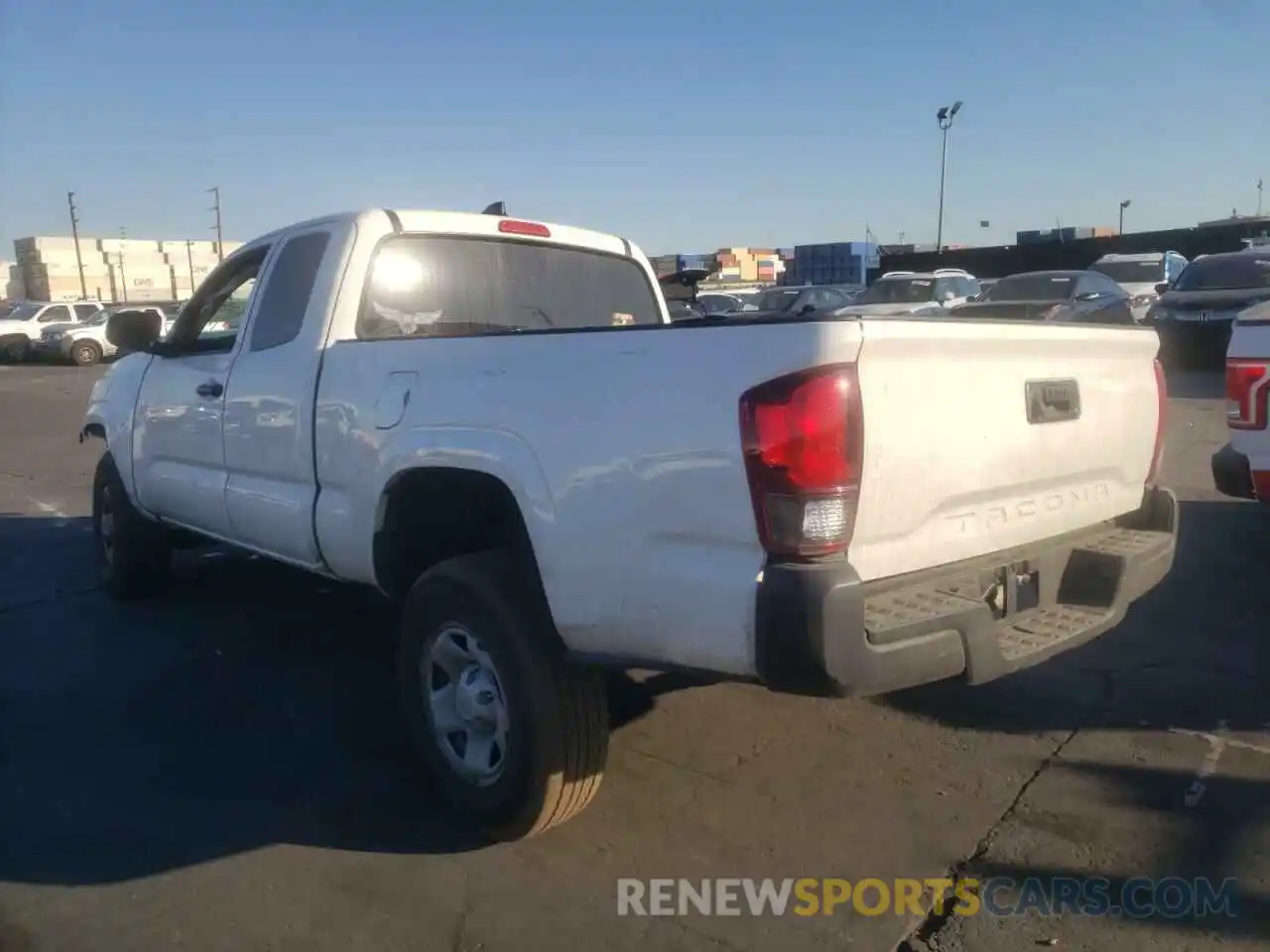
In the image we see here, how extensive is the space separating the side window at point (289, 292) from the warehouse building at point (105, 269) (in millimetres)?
70396

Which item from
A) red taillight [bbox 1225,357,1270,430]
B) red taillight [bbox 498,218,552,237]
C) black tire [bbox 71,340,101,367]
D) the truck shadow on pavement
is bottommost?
black tire [bbox 71,340,101,367]

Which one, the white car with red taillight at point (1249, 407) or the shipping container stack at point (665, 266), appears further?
the shipping container stack at point (665, 266)

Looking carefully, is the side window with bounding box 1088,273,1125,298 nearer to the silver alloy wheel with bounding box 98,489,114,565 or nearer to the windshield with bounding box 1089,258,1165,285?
the windshield with bounding box 1089,258,1165,285

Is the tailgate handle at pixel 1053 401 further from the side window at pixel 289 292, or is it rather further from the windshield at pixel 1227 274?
the windshield at pixel 1227 274

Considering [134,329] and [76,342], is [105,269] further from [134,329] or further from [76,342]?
[134,329]

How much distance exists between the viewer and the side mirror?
5.49m

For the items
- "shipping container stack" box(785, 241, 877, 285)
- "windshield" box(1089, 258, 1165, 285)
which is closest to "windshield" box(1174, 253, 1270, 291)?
"windshield" box(1089, 258, 1165, 285)

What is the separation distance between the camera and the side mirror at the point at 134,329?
5.49 m

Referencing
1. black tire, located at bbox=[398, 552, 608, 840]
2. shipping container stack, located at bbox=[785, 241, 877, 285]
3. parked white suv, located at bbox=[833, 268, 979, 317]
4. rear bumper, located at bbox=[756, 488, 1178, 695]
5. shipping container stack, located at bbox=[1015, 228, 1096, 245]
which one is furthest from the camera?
shipping container stack, located at bbox=[1015, 228, 1096, 245]

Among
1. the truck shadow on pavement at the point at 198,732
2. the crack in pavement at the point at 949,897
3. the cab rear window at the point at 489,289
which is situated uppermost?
the cab rear window at the point at 489,289

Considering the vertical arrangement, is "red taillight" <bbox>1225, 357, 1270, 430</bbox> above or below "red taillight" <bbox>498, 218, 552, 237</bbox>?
below

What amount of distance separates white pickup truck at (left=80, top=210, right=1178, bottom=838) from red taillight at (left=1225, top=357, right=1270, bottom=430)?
1653mm

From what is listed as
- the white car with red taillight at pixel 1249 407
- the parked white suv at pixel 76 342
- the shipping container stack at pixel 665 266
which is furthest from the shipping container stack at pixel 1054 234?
the white car with red taillight at pixel 1249 407

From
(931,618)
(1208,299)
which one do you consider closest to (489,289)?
(931,618)
